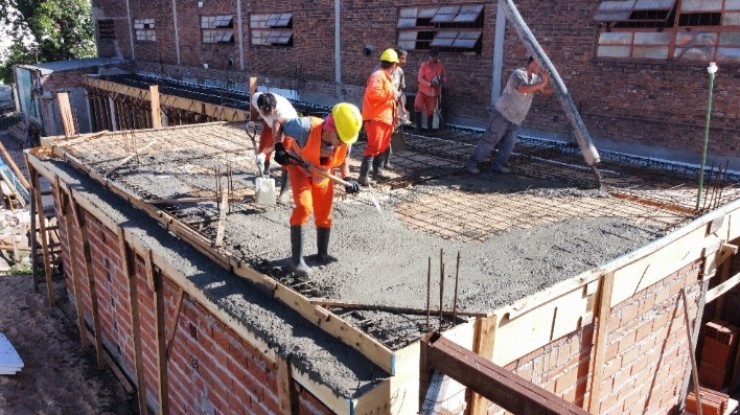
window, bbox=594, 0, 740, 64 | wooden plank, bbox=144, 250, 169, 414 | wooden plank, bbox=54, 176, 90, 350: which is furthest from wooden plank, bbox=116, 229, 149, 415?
window, bbox=594, 0, 740, 64

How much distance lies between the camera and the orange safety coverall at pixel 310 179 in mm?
4414

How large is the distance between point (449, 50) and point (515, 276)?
308 inches

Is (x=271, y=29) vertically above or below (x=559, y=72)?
above

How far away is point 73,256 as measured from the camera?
864 cm

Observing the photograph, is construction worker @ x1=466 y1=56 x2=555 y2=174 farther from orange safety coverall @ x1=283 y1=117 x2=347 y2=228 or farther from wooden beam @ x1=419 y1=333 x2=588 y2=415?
wooden beam @ x1=419 y1=333 x2=588 y2=415

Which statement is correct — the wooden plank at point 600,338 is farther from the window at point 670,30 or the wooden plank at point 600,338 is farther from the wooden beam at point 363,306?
the window at point 670,30

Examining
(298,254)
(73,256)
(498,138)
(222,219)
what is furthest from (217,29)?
(298,254)

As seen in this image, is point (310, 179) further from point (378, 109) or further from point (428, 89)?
point (428, 89)

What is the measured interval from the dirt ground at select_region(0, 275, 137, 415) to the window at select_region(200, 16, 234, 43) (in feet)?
34.3

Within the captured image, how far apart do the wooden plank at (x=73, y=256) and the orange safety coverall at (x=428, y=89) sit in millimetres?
6059

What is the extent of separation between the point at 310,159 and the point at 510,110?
3.67m

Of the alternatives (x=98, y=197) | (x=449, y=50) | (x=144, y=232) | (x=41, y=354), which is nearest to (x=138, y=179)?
(x=98, y=197)

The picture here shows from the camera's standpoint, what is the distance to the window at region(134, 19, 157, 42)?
2233 cm

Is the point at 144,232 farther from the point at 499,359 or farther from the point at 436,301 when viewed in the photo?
the point at 499,359
